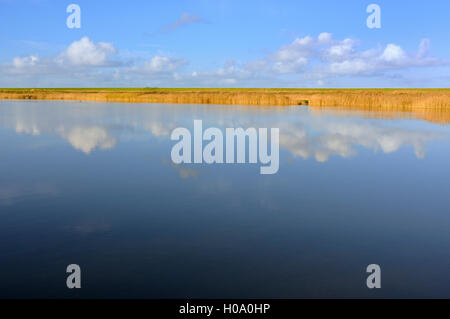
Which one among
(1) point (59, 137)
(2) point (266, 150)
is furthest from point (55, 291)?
(1) point (59, 137)

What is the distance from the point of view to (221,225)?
17.0 ft

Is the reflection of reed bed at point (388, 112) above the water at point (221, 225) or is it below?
above

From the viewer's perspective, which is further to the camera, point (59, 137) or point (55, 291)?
point (59, 137)

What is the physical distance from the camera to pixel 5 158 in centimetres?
949

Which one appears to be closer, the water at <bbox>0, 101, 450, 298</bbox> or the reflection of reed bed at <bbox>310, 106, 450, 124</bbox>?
the water at <bbox>0, 101, 450, 298</bbox>

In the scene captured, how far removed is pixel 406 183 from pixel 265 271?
478 cm

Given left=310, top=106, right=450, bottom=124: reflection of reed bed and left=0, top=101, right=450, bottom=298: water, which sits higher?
left=310, top=106, right=450, bottom=124: reflection of reed bed

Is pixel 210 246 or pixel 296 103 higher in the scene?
pixel 296 103

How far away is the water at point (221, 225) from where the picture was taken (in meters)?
3.78

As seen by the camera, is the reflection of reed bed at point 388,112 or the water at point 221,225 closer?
the water at point 221,225

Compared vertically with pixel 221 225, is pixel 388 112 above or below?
above

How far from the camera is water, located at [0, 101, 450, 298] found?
378 centimetres
